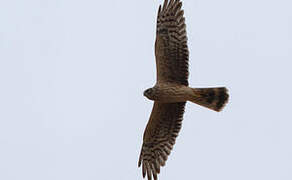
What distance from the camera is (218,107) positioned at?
1020 centimetres

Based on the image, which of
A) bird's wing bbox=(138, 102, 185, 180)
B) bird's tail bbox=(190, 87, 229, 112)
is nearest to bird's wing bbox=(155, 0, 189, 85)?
bird's tail bbox=(190, 87, 229, 112)

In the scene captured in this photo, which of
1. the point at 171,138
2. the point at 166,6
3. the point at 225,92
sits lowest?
the point at 171,138

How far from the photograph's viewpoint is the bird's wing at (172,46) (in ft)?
33.3

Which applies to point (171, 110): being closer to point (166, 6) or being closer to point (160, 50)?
point (160, 50)

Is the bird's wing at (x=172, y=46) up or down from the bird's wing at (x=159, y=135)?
up

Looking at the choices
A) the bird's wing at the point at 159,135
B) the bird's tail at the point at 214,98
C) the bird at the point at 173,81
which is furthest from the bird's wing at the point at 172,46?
the bird's wing at the point at 159,135

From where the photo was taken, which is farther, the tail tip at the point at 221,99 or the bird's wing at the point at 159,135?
the bird's wing at the point at 159,135

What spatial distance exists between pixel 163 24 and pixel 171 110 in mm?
1638

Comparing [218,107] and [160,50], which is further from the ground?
[160,50]

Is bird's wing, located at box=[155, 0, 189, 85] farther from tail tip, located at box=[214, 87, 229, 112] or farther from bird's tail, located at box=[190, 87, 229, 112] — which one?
tail tip, located at box=[214, 87, 229, 112]

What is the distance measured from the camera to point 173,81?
402 inches

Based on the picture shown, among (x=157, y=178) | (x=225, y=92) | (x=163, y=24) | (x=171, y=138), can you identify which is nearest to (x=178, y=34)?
(x=163, y=24)

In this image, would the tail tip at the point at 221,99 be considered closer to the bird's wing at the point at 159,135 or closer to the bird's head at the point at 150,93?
the bird's wing at the point at 159,135

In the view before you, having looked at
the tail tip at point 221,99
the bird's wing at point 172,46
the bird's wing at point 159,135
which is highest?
the bird's wing at point 172,46
